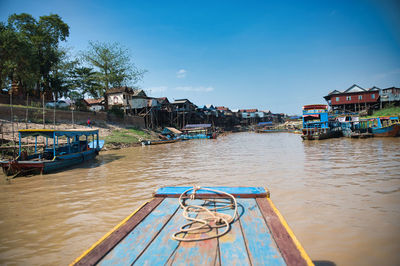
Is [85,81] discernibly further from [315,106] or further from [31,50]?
[315,106]

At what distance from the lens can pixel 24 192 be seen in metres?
7.22

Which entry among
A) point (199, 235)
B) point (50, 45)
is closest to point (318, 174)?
point (199, 235)

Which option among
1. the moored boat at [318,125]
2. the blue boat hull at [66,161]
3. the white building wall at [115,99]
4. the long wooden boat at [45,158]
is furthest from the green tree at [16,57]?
the moored boat at [318,125]

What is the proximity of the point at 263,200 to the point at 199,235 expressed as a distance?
1196 mm

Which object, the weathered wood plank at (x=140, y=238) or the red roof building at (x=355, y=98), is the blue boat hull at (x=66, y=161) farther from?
the red roof building at (x=355, y=98)

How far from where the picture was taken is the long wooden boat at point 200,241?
170 centimetres

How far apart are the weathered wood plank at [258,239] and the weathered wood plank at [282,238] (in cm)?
→ 4

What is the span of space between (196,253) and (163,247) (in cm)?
32

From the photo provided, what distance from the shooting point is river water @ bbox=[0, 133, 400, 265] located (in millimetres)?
3547

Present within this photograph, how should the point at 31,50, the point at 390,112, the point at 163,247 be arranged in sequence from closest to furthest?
the point at 163,247, the point at 31,50, the point at 390,112

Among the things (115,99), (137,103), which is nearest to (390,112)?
(137,103)

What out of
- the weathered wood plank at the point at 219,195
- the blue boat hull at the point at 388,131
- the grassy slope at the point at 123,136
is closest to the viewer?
the weathered wood plank at the point at 219,195

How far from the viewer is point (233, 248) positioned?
1840 millimetres

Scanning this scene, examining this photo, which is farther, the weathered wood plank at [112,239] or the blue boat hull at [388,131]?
the blue boat hull at [388,131]
